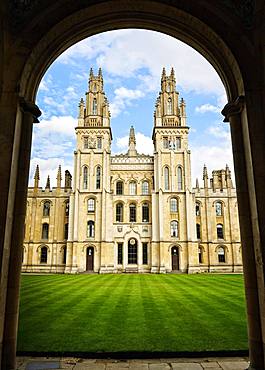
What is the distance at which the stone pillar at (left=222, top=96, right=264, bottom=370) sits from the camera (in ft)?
15.4

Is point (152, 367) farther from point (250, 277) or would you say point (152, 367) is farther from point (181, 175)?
point (181, 175)

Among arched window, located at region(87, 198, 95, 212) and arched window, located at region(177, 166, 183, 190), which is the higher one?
arched window, located at region(177, 166, 183, 190)

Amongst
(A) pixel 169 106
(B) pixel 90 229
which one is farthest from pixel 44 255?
(A) pixel 169 106

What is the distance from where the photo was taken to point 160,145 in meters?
44.9

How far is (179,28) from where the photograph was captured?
20.1 feet

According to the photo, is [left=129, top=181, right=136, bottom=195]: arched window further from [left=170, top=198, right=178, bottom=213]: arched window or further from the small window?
the small window

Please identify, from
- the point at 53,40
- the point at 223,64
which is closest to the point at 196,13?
the point at 223,64

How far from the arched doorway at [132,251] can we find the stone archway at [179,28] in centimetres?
3773

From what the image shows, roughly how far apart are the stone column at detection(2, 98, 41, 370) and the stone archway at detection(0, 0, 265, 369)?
0.05 ft

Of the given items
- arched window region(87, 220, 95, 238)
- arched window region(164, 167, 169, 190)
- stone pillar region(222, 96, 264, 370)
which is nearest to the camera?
stone pillar region(222, 96, 264, 370)

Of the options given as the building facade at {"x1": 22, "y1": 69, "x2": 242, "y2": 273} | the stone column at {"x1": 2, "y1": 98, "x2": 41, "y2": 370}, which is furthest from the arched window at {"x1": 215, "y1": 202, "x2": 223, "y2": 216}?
the stone column at {"x1": 2, "y1": 98, "x2": 41, "y2": 370}

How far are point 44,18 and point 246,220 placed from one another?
15.6 ft

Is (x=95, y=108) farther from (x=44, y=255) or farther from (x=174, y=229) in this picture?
(x=44, y=255)

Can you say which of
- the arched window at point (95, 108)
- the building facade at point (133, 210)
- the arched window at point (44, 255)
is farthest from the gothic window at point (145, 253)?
the arched window at point (95, 108)
